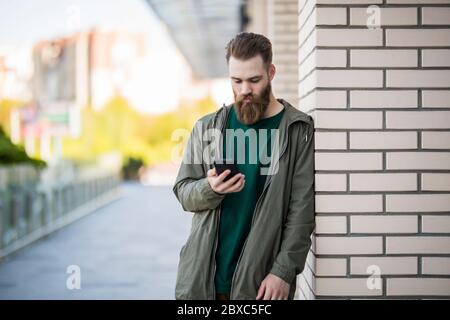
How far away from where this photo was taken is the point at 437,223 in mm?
2676

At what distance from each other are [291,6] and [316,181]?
13.9ft

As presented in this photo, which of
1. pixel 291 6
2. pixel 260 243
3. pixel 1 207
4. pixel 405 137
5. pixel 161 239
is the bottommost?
pixel 161 239

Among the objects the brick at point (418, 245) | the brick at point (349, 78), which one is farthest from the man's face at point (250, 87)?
the brick at point (418, 245)

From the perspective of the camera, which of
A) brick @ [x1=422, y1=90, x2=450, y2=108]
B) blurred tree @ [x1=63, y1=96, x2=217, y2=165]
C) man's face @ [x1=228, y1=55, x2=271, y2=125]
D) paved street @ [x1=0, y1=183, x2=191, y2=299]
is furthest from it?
blurred tree @ [x1=63, y1=96, x2=217, y2=165]

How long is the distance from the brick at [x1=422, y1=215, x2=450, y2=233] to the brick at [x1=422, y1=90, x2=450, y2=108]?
46 centimetres

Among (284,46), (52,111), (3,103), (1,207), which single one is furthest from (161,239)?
(3,103)

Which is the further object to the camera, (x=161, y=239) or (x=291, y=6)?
(x=161, y=239)

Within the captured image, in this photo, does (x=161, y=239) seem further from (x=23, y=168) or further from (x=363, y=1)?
(x=363, y=1)

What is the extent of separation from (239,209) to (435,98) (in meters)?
0.93

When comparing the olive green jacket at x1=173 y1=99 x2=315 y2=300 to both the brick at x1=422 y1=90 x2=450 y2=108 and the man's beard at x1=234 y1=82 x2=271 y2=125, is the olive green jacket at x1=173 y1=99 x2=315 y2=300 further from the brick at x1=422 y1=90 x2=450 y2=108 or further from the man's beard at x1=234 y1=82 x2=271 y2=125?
the brick at x1=422 y1=90 x2=450 y2=108

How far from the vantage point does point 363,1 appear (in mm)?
2684

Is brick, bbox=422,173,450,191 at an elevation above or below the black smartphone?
below

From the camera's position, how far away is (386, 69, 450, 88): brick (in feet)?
8.73

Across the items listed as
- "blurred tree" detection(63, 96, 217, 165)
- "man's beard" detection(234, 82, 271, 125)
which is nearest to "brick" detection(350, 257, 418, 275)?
"man's beard" detection(234, 82, 271, 125)
